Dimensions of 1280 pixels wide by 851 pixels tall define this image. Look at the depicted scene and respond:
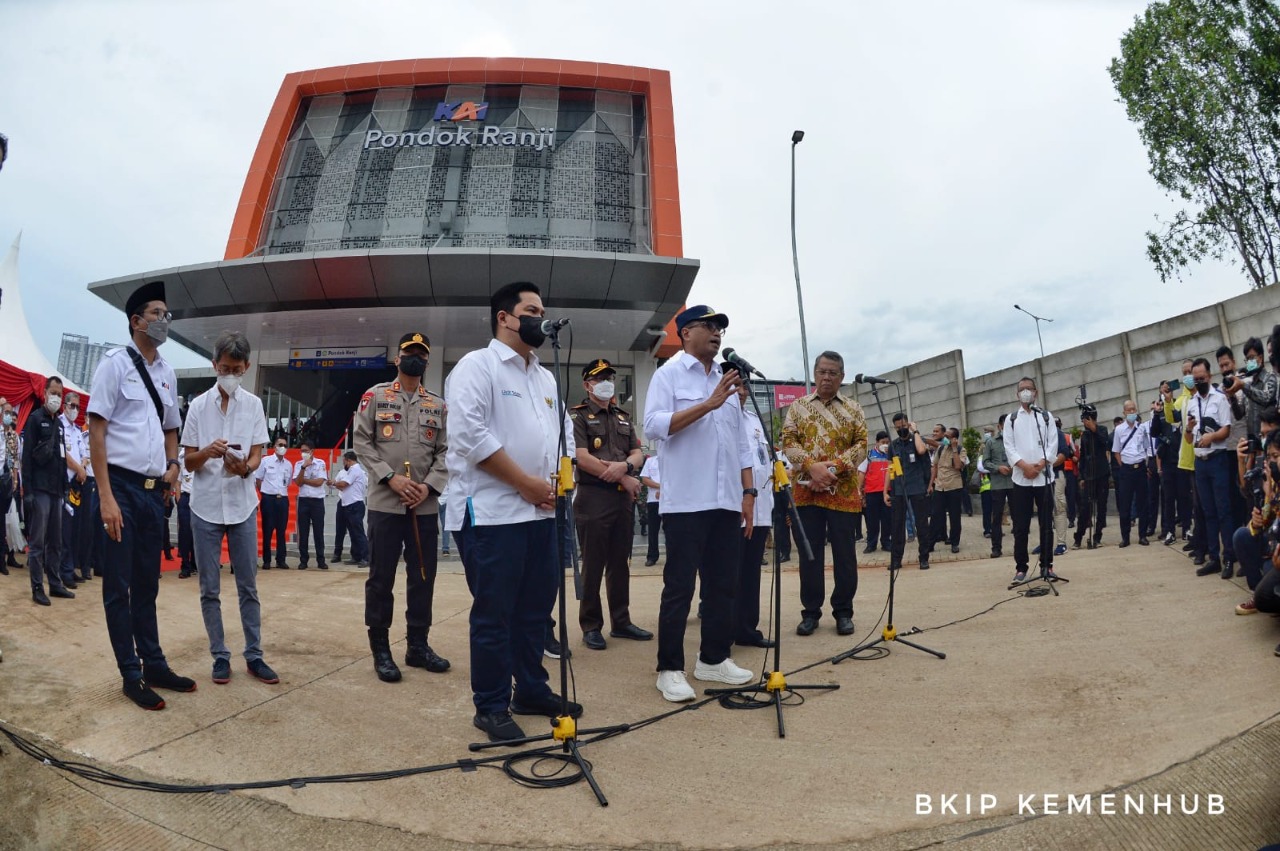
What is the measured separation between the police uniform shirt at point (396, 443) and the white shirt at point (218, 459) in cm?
60

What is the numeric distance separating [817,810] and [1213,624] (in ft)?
11.5

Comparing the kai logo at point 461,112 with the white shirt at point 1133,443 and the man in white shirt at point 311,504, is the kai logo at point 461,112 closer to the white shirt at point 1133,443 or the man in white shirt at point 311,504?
the man in white shirt at point 311,504

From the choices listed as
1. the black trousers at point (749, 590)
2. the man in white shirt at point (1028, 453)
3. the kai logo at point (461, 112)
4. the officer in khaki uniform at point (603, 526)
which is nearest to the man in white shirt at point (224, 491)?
the officer in khaki uniform at point (603, 526)

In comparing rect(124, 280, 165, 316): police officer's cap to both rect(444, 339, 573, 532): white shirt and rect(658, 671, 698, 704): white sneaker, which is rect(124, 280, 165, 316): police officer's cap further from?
rect(658, 671, 698, 704): white sneaker

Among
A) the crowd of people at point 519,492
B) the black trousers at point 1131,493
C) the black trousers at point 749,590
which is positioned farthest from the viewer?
the black trousers at point 1131,493

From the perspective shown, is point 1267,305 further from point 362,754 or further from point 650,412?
point 362,754

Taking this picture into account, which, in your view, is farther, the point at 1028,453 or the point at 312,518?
the point at 312,518

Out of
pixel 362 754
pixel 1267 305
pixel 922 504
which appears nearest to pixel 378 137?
pixel 922 504

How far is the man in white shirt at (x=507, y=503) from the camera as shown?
3281 millimetres

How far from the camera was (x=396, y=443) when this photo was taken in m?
4.57

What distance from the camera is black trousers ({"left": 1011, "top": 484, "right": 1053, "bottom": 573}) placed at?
6.68 m

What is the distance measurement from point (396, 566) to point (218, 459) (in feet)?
3.82

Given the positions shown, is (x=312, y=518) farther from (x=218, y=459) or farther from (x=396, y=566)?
(x=396, y=566)

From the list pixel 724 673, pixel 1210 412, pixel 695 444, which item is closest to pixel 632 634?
pixel 724 673
